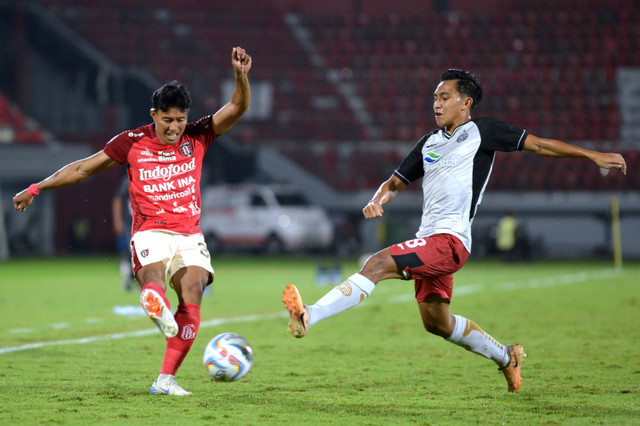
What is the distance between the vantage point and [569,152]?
6234 millimetres

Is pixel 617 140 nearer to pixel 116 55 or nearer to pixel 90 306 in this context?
pixel 116 55

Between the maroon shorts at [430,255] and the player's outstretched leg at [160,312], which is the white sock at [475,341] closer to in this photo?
the maroon shorts at [430,255]

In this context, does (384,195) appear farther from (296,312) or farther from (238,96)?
(296,312)

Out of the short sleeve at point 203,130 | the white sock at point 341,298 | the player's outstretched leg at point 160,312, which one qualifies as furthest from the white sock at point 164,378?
the short sleeve at point 203,130

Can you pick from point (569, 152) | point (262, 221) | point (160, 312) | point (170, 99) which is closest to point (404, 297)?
point (569, 152)

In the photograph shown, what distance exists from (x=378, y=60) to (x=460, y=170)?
28.7 meters

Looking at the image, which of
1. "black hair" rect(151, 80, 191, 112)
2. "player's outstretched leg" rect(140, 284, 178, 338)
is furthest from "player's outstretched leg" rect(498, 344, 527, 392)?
"black hair" rect(151, 80, 191, 112)

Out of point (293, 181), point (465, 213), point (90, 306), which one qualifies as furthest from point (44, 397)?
point (293, 181)

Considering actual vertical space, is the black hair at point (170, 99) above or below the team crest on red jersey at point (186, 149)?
above

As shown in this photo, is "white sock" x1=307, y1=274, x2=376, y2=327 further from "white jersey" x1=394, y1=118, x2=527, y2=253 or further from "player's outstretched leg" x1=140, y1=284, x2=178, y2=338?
"player's outstretched leg" x1=140, y1=284, x2=178, y2=338

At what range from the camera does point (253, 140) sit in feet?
108

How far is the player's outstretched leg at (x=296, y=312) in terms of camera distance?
18.1ft

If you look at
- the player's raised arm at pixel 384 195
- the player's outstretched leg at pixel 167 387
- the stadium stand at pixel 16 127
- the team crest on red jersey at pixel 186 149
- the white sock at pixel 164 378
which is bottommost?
the player's outstretched leg at pixel 167 387

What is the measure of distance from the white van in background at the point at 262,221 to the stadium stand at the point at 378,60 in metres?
2.28
